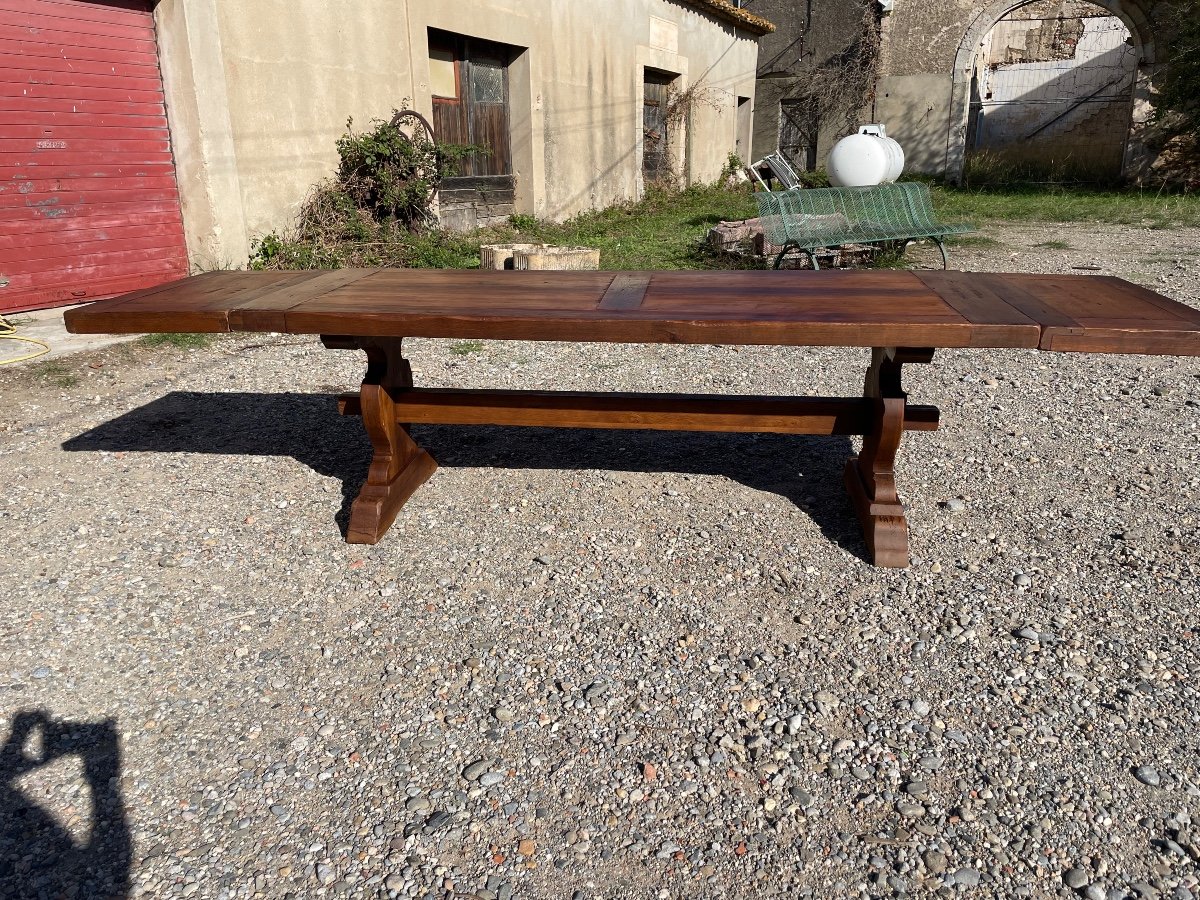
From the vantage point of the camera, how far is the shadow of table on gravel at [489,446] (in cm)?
342

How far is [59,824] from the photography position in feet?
5.65

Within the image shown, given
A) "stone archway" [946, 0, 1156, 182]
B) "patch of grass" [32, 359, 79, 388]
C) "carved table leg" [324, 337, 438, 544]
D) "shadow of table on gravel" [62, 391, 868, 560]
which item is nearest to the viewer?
"carved table leg" [324, 337, 438, 544]

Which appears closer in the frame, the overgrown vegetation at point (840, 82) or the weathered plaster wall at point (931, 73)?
the weathered plaster wall at point (931, 73)

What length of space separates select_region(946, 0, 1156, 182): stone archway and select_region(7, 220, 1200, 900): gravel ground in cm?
1333

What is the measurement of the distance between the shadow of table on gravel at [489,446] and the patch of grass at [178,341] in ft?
3.99

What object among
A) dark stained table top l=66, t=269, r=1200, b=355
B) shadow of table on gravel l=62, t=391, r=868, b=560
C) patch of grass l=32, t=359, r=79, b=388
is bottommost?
shadow of table on gravel l=62, t=391, r=868, b=560

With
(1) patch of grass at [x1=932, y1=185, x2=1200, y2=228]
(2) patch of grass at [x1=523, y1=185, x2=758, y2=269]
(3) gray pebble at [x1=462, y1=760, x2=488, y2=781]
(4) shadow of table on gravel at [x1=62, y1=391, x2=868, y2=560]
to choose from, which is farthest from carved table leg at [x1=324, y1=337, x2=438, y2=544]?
(1) patch of grass at [x1=932, y1=185, x2=1200, y2=228]

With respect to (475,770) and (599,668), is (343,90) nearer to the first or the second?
(599,668)

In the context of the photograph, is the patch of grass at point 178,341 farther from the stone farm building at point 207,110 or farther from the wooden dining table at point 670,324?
the wooden dining table at point 670,324

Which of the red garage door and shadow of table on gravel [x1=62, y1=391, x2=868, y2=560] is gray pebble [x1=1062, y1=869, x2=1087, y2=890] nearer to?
shadow of table on gravel [x1=62, y1=391, x2=868, y2=560]

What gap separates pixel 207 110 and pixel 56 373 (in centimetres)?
255

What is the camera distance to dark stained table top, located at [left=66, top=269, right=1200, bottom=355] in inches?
88.7

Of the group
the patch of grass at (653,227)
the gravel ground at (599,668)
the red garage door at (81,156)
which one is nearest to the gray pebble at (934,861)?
the gravel ground at (599,668)

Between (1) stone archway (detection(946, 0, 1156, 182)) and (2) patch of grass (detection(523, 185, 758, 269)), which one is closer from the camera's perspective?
(2) patch of grass (detection(523, 185, 758, 269))
